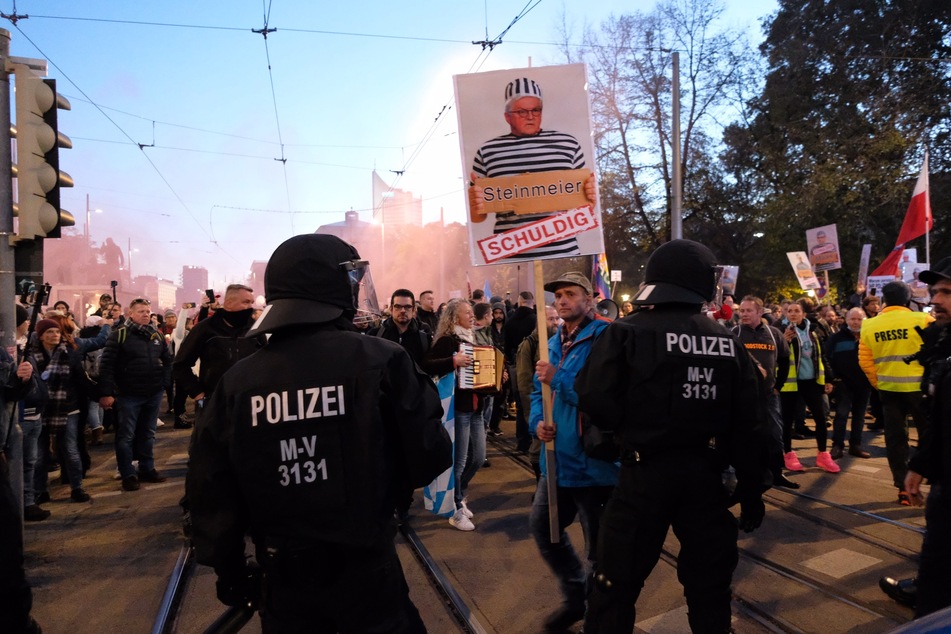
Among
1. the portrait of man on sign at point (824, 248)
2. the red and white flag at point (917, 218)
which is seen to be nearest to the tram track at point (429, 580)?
the red and white flag at point (917, 218)

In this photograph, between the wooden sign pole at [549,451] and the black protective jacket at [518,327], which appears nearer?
the wooden sign pole at [549,451]

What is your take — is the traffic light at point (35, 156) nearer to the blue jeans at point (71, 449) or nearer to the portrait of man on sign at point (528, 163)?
the blue jeans at point (71, 449)

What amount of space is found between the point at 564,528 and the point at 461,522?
2.22 meters

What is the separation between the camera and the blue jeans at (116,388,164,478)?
7.34m

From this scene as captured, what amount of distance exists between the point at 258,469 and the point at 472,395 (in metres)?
3.89

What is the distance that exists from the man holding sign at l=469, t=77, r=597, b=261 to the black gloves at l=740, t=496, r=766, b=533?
1742 mm

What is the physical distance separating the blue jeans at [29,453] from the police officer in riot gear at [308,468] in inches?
204

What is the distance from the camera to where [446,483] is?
19.0ft

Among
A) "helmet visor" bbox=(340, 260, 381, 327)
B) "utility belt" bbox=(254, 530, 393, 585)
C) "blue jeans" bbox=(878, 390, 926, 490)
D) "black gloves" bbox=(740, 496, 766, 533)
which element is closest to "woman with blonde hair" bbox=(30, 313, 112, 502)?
"helmet visor" bbox=(340, 260, 381, 327)

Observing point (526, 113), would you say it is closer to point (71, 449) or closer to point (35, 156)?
point (35, 156)

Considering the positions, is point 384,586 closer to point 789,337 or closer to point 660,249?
point 660,249

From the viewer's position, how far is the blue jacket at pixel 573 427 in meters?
3.52

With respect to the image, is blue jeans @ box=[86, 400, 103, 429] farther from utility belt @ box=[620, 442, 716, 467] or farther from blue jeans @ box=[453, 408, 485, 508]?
utility belt @ box=[620, 442, 716, 467]

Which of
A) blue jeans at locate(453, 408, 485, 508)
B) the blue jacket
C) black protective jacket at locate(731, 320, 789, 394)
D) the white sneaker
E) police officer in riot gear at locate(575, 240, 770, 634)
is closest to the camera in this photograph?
police officer in riot gear at locate(575, 240, 770, 634)
